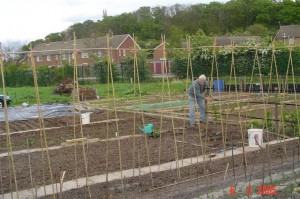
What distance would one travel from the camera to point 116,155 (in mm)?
7230

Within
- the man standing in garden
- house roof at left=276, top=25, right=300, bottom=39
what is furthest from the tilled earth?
house roof at left=276, top=25, right=300, bottom=39

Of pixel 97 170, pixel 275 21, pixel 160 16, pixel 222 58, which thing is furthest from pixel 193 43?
pixel 275 21

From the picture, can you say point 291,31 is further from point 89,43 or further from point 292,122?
point 292,122

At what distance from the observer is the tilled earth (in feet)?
17.7

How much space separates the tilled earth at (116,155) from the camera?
17.7ft

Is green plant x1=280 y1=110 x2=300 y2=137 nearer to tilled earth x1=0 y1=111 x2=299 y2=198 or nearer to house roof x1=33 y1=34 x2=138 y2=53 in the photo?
tilled earth x1=0 y1=111 x2=299 y2=198

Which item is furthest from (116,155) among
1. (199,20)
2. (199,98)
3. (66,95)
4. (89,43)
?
(199,20)

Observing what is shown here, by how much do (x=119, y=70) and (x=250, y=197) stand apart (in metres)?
24.4

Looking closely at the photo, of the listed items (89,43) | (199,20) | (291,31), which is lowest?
(89,43)

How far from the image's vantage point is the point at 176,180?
18.6 ft

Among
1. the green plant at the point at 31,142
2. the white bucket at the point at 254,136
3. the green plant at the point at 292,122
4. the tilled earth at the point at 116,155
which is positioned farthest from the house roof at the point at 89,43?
the white bucket at the point at 254,136

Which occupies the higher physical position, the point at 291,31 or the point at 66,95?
the point at 291,31

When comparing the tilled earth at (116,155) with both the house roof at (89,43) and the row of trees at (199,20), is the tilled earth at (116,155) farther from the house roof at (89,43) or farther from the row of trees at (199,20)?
the row of trees at (199,20)

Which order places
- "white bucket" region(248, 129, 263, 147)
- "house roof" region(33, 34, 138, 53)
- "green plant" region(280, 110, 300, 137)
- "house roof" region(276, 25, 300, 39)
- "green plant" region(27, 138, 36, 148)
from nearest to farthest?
"white bucket" region(248, 129, 263, 147)
"green plant" region(280, 110, 300, 137)
"green plant" region(27, 138, 36, 148)
"house roof" region(33, 34, 138, 53)
"house roof" region(276, 25, 300, 39)
